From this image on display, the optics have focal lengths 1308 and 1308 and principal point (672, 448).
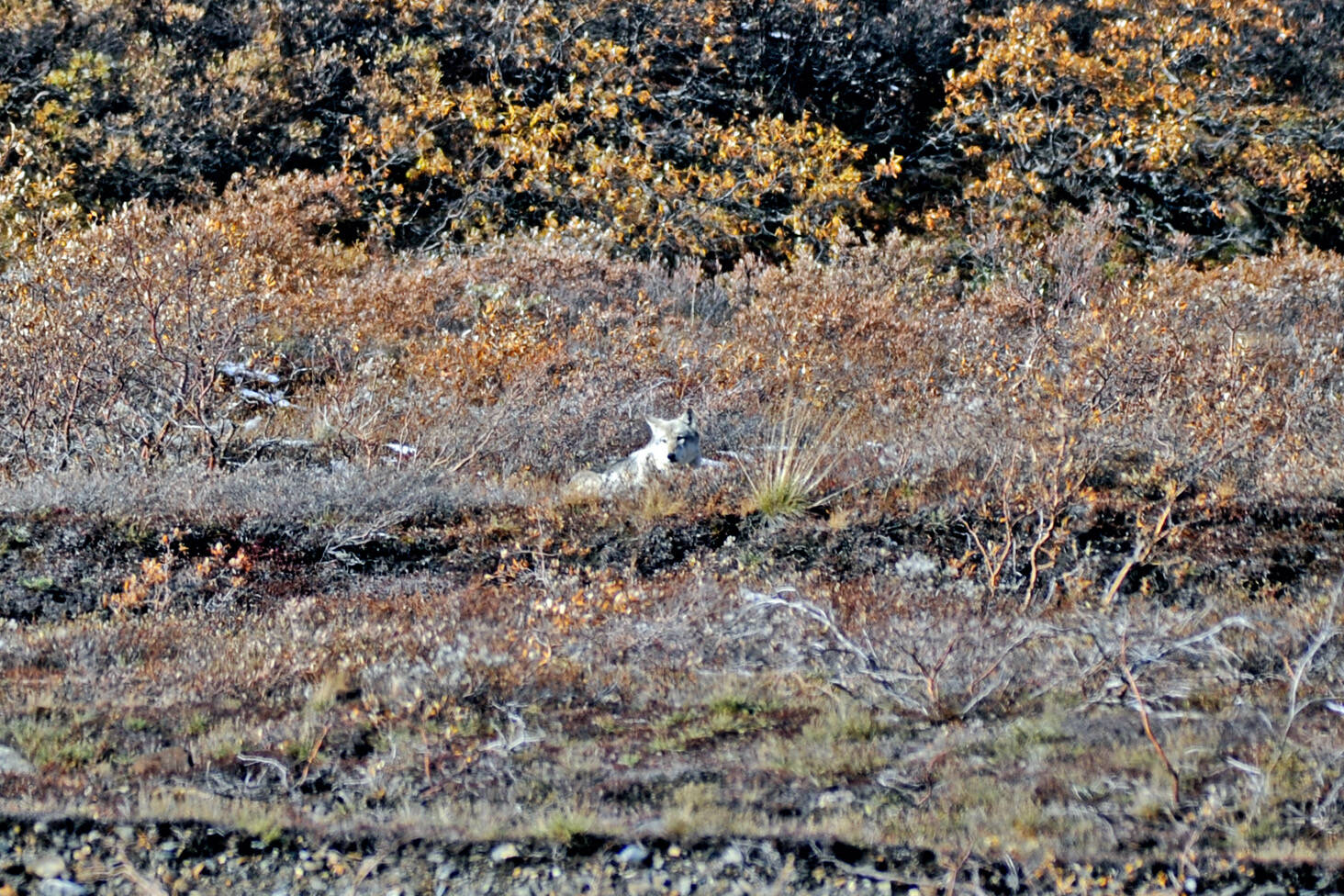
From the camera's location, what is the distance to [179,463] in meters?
8.85

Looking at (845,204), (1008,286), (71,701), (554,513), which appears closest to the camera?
(71,701)

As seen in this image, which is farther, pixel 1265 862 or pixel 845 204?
pixel 845 204

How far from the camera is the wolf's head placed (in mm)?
8656

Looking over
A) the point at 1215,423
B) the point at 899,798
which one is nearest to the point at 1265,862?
the point at 899,798

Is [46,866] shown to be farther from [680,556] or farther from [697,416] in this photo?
[697,416]

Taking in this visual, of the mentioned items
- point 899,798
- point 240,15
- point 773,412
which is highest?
point 240,15

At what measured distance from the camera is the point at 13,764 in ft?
14.5

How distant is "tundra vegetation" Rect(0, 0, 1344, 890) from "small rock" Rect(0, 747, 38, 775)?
0.13ft

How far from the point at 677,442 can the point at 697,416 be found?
1709 mm

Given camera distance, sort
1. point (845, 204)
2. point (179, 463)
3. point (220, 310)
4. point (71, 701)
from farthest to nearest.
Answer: point (845, 204), point (220, 310), point (179, 463), point (71, 701)

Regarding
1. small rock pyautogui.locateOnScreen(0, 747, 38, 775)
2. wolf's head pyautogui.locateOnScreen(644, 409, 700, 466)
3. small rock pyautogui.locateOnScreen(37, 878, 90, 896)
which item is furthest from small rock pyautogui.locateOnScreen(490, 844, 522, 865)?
wolf's head pyautogui.locateOnScreen(644, 409, 700, 466)

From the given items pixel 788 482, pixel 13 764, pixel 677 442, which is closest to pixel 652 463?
pixel 677 442

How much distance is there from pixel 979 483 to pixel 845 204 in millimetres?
9556

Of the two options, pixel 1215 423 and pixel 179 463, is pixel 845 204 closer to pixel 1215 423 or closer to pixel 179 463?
pixel 1215 423
